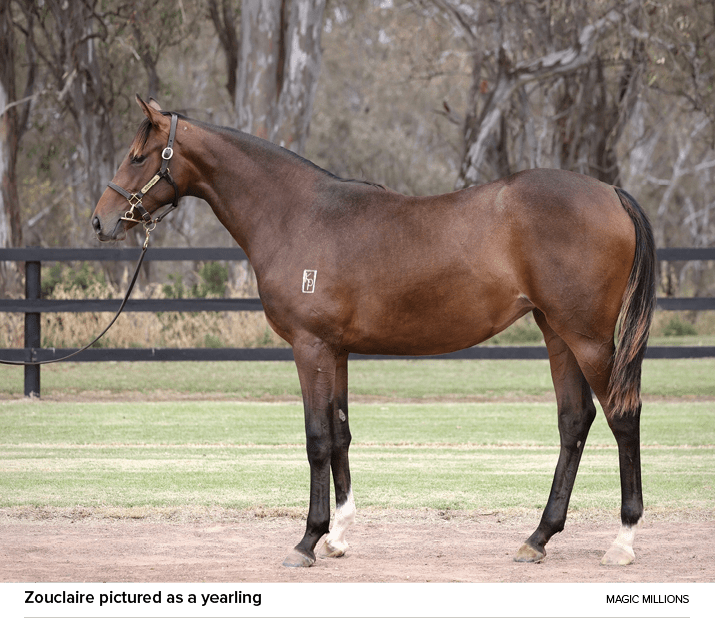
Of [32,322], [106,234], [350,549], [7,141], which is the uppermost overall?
[7,141]

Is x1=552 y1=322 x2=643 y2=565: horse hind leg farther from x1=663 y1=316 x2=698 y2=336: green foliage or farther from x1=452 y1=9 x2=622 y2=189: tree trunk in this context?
x1=663 y1=316 x2=698 y2=336: green foliage

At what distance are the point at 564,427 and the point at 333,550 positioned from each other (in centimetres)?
147

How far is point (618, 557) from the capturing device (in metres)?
5.00

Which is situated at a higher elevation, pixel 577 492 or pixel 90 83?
pixel 90 83

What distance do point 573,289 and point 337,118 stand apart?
34.8 metres

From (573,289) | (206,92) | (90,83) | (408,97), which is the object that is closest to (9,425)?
(573,289)

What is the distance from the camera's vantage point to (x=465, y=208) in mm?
5145

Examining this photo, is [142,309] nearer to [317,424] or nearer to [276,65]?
[317,424]

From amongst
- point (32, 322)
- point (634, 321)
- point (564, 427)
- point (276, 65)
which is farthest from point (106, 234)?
point (276, 65)

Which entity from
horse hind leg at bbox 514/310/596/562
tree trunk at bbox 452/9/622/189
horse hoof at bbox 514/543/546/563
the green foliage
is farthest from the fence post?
the green foliage

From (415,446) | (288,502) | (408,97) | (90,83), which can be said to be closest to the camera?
(288,502)
